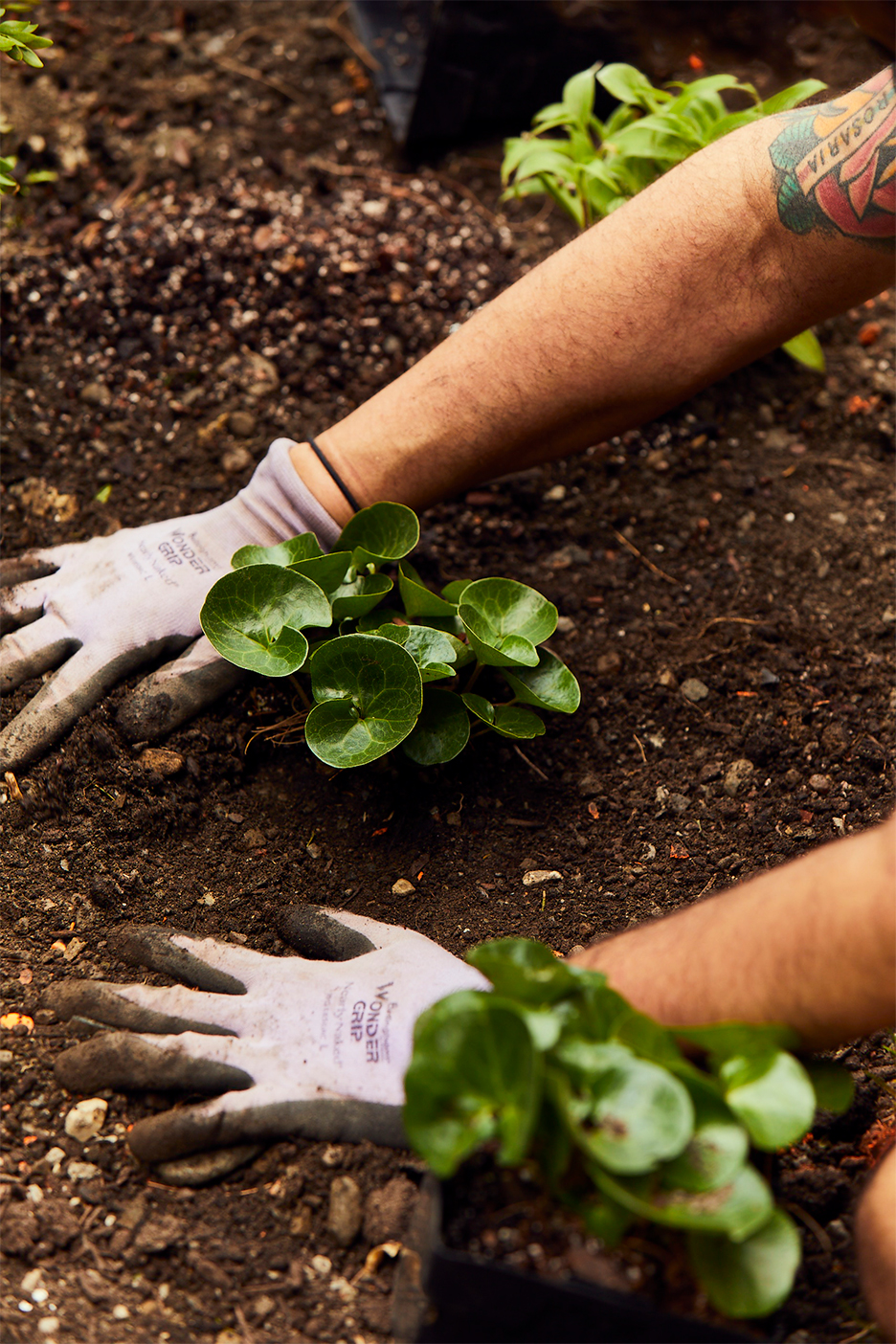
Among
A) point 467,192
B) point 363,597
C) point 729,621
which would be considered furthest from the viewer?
point 467,192

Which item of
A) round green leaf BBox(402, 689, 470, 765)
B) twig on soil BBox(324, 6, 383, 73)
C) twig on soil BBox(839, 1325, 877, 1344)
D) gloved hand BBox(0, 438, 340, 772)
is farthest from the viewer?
twig on soil BBox(324, 6, 383, 73)

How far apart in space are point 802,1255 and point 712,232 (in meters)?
1.56

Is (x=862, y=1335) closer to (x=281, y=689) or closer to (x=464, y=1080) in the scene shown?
(x=464, y=1080)

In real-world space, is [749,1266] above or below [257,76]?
below

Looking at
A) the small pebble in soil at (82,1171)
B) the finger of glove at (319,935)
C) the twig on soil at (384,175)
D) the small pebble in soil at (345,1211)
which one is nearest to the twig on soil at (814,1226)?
the small pebble in soil at (345,1211)

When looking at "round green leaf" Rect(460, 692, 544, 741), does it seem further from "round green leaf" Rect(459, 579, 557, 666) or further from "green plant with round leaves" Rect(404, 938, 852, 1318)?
"green plant with round leaves" Rect(404, 938, 852, 1318)

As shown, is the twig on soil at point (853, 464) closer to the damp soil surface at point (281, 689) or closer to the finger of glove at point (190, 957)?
the damp soil surface at point (281, 689)

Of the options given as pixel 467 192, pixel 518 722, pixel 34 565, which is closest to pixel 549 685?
pixel 518 722

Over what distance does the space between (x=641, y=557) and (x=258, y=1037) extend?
1.26 m

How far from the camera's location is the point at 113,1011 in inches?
54.9

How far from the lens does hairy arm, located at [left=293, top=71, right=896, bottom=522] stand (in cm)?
163

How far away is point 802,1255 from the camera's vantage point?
1.24m

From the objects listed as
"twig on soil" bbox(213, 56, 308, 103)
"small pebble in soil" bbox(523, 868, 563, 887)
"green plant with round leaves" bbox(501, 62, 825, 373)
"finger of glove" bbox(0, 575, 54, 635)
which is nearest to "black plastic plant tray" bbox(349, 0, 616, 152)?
"twig on soil" bbox(213, 56, 308, 103)

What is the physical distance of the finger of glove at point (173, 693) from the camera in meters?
1.70
